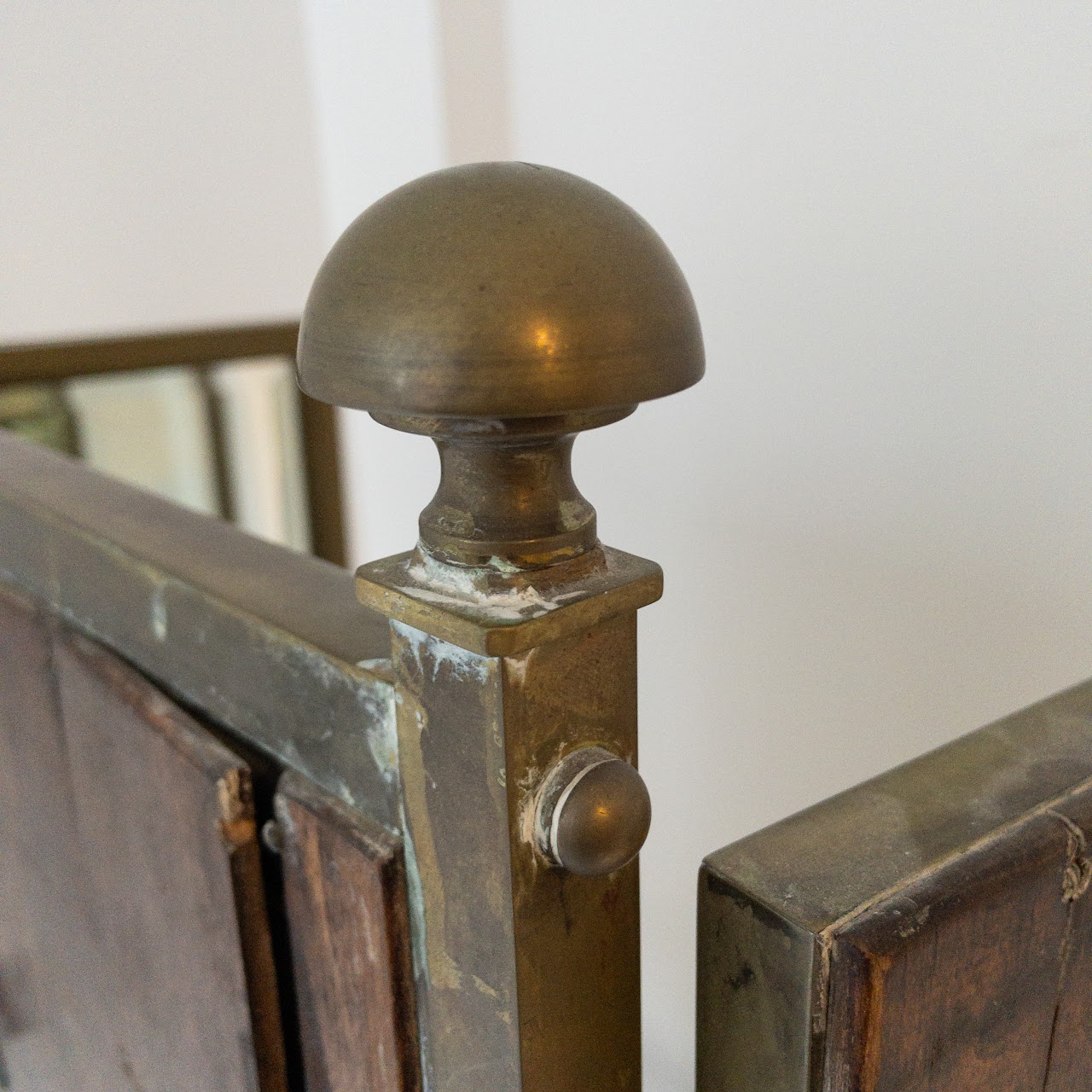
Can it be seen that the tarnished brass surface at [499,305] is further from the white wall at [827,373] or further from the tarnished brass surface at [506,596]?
the white wall at [827,373]

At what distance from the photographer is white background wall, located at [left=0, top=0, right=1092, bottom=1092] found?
71 cm

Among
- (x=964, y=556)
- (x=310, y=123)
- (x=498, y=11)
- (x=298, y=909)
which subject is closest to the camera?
(x=298, y=909)

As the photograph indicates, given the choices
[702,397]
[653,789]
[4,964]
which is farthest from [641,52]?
[4,964]

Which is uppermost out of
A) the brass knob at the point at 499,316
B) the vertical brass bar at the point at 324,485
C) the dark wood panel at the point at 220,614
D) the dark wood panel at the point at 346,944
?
the brass knob at the point at 499,316

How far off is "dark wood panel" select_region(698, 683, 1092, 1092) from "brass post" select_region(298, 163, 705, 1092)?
5 cm

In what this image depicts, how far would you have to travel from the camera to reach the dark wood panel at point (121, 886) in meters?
0.52

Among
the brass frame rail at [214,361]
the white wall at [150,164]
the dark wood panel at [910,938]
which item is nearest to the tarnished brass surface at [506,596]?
the dark wood panel at [910,938]

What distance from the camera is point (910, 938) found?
1.18ft

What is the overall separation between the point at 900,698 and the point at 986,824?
18.5 inches

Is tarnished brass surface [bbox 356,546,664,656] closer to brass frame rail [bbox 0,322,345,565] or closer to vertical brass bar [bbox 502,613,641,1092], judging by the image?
vertical brass bar [bbox 502,613,641,1092]

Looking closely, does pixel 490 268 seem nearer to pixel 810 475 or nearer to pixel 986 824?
pixel 986 824

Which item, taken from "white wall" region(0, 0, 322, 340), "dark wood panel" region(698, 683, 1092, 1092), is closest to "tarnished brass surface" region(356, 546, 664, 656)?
"dark wood panel" region(698, 683, 1092, 1092)

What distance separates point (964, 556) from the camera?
79cm

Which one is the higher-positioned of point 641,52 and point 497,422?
point 641,52
